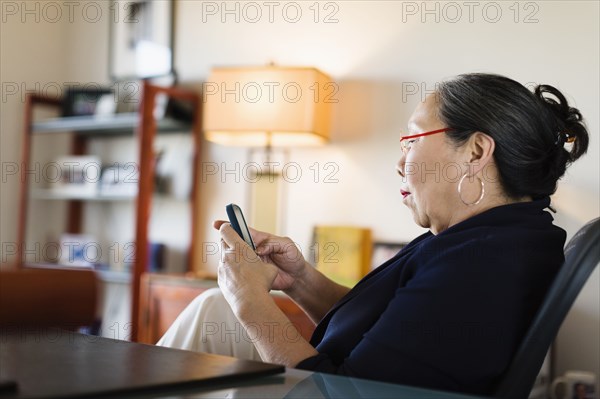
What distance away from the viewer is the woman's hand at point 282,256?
5.45ft

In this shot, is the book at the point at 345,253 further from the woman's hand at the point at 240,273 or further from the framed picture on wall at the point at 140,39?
the woman's hand at the point at 240,273

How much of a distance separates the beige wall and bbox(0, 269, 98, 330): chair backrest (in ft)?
5.96

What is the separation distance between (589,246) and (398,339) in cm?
32

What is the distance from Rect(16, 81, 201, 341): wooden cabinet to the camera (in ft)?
11.4

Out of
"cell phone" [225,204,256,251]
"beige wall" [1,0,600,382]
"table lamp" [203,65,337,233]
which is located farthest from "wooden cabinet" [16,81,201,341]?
"cell phone" [225,204,256,251]

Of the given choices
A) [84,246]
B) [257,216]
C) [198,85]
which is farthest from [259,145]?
[84,246]

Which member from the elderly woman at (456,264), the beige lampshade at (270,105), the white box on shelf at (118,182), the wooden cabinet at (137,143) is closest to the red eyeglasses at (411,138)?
the elderly woman at (456,264)

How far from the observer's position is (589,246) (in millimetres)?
1000

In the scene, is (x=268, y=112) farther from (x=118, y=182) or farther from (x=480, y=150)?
(x=480, y=150)

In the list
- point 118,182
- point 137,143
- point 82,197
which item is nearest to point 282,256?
point 137,143

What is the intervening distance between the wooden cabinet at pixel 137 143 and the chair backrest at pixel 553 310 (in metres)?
2.54

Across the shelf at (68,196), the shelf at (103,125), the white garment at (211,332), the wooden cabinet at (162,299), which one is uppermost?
the shelf at (103,125)

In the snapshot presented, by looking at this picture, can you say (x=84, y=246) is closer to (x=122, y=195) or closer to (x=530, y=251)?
(x=122, y=195)

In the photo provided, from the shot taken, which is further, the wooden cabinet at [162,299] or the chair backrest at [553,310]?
the wooden cabinet at [162,299]
